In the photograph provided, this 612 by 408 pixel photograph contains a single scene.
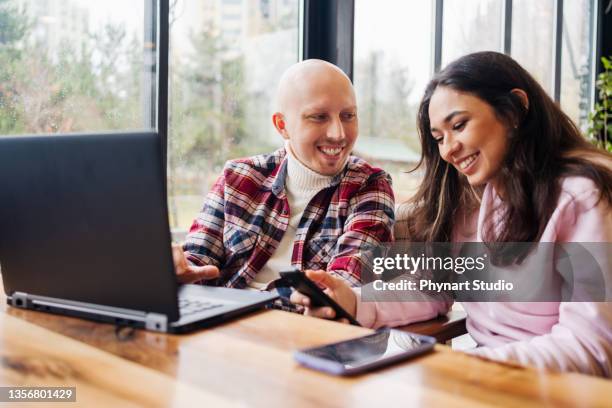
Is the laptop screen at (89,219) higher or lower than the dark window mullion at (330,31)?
lower

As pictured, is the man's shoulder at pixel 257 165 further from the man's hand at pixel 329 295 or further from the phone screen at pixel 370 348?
the phone screen at pixel 370 348

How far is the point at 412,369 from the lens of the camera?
29.6 inches

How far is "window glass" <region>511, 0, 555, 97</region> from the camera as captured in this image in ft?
12.8

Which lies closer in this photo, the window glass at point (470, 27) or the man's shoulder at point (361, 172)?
the man's shoulder at point (361, 172)

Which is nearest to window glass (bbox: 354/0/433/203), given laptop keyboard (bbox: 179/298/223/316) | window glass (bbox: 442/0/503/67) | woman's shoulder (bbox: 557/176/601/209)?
window glass (bbox: 442/0/503/67)

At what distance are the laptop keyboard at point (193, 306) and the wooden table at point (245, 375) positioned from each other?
0.24 feet

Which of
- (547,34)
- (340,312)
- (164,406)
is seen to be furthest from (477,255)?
(547,34)

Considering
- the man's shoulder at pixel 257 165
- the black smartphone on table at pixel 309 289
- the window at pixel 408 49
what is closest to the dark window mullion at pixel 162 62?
the man's shoulder at pixel 257 165

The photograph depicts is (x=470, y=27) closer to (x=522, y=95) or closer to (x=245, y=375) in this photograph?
(x=522, y=95)

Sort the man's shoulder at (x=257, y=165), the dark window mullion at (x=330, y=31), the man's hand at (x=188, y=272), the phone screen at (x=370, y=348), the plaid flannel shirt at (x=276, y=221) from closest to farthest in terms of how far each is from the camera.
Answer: the phone screen at (x=370, y=348) < the man's hand at (x=188, y=272) < the plaid flannel shirt at (x=276, y=221) < the man's shoulder at (x=257, y=165) < the dark window mullion at (x=330, y=31)

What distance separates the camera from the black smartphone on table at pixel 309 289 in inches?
39.6

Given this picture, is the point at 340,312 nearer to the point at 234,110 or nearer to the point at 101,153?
the point at 101,153

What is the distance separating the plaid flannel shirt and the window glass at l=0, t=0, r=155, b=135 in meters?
0.53

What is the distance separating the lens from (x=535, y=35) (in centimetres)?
408
